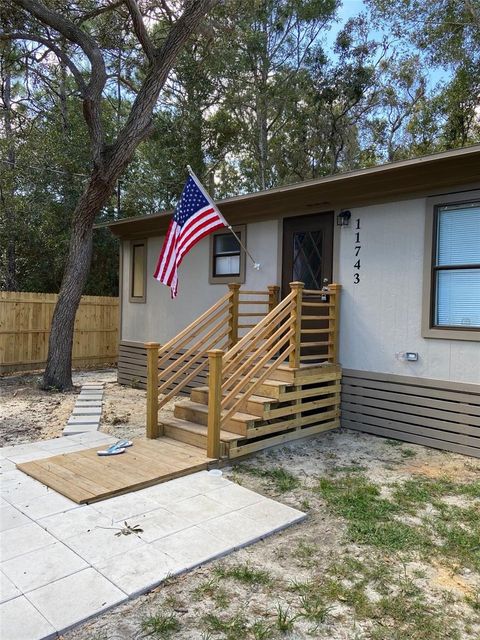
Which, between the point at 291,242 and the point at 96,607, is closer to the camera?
the point at 96,607

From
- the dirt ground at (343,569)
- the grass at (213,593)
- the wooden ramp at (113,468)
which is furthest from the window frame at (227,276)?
the grass at (213,593)

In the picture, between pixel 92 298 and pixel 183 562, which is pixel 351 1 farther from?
pixel 183 562

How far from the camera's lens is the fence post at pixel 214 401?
4.25 meters

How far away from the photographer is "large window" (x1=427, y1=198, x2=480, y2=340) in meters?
4.72

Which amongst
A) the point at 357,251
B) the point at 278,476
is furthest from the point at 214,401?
the point at 357,251

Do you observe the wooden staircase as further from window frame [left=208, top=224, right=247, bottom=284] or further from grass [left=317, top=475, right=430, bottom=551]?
window frame [left=208, top=224, right=247, bottom=284]

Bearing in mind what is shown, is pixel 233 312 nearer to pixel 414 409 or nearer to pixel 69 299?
pixel 414 409

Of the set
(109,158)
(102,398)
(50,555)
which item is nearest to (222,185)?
(109,158)

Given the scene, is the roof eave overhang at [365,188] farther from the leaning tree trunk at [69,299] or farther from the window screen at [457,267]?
the leaning tree trunk at [69,299]

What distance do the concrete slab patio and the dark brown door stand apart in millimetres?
2683

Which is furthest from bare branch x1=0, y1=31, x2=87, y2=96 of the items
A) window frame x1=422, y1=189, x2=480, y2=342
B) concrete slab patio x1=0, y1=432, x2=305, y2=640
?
concrete slab patio x1=0, y1=432, x2=305, y2=640

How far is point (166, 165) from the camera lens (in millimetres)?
15211

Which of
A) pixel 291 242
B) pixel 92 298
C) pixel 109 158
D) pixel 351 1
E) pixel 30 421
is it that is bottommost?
pixel 30 421

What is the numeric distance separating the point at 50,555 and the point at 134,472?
1.26 m
